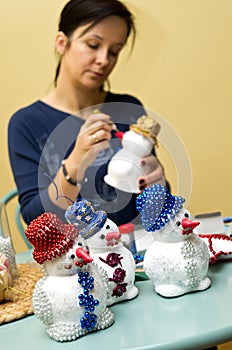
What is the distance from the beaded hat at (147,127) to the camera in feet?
2.70

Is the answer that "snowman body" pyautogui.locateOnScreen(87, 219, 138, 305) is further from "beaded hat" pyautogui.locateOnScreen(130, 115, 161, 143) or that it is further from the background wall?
the background wall

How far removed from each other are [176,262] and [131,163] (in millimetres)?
259

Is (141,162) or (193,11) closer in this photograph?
(141,162)

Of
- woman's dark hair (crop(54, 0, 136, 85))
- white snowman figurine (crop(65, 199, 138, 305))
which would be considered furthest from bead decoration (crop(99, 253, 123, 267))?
woman's dark hair (crop(54, 0, 136, 85))

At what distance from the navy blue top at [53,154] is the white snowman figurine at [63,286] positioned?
89 millimetres

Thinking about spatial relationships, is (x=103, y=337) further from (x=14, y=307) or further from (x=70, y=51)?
(x=70, y=51)

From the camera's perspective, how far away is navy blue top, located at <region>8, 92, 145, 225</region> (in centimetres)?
76

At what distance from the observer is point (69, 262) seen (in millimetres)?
566

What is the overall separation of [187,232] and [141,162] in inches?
9.3

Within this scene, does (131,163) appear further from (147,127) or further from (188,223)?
(188,223)

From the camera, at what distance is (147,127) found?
0.83 meters

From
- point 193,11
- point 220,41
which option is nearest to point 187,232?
point 193,11

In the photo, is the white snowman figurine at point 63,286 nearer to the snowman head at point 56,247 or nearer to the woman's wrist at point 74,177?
the snowman head at point 56,247

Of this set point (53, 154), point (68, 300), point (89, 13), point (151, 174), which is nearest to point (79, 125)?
point (53, 154)
